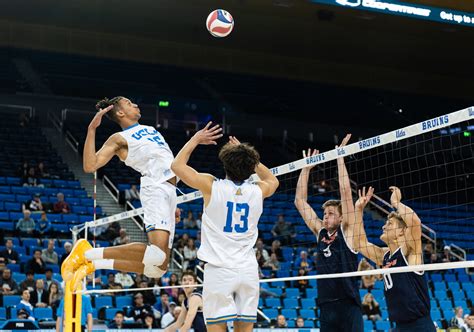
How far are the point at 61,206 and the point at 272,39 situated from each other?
1207 cm

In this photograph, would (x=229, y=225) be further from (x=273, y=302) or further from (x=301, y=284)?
(x=301, y=284)

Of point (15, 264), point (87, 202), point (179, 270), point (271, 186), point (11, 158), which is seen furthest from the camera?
point (11, 158)

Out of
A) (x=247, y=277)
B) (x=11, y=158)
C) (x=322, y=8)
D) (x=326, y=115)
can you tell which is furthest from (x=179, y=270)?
(x=326, y=115)

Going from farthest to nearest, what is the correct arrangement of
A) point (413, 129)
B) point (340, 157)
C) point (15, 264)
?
1. point (15, 264)
2. point (340, 157)
3. point (413, 129)

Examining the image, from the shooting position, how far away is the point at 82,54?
2806 cm

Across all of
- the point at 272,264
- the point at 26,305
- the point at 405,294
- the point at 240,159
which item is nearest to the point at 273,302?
the point at 272,264

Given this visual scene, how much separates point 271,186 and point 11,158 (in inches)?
686

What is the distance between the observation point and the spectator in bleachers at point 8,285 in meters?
14.3

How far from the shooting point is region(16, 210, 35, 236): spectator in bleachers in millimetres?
17266

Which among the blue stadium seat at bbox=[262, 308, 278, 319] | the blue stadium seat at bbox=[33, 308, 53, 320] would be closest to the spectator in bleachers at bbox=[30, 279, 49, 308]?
the blue stadium seat at bbox=[33, 308, 53, 320]

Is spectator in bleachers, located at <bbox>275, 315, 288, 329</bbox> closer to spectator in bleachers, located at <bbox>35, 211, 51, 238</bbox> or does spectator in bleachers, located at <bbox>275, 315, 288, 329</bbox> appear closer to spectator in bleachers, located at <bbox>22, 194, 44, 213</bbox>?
spectator in bleachers, located at <bbox>35, 211, 51, 238</bbox>

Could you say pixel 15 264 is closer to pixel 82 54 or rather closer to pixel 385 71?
pixel 82 54

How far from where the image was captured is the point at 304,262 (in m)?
17.6

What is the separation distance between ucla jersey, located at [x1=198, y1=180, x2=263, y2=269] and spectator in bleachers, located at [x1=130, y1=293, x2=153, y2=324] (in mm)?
8613
